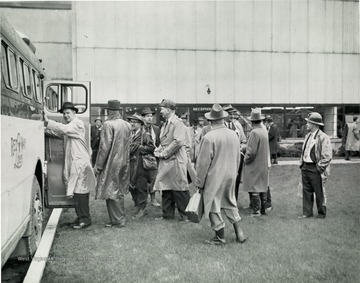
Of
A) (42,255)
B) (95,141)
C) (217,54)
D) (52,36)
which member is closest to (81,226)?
(42,255)

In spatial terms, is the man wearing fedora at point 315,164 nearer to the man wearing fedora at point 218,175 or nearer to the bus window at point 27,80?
the man wearing fedora at point 218,175

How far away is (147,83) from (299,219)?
1420cm

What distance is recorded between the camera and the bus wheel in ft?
18.5

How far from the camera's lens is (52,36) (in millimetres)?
22328

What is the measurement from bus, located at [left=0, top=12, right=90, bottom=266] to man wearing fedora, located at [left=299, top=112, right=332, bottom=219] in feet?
13.4

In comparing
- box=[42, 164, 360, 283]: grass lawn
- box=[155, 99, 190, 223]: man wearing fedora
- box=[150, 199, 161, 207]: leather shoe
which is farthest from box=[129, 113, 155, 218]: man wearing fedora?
box=[150, 199, 161, 207]: leather shoe

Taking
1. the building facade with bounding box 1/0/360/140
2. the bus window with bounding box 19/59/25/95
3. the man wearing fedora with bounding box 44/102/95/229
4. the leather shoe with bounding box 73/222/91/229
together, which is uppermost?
the building facade with bounding box 1/0/360/140

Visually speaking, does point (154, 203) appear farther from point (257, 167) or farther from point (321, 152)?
point (321, 152)

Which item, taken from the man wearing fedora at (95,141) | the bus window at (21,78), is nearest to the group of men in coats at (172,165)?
the bus window at (21,78)

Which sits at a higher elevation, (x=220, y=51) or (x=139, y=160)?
(x=220, y=51)

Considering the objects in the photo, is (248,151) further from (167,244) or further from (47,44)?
(47,44)

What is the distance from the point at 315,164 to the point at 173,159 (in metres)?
2.48

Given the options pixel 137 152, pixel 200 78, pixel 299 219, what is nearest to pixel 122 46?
pixel 200 78

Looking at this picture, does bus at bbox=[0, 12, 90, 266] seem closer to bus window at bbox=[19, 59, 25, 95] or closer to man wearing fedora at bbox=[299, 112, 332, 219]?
bus window at bbox=[19, 59, 25, 95]
